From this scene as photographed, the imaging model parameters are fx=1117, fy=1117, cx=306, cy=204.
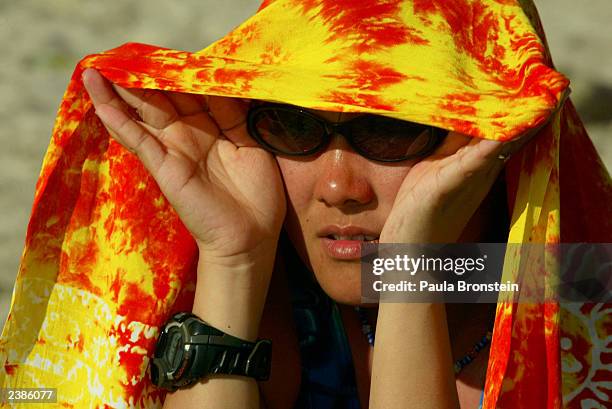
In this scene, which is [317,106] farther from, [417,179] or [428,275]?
[428,275]

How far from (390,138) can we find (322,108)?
0.16 meters

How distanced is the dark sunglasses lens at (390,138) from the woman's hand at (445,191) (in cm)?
3

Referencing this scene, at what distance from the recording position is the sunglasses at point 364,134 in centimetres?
220

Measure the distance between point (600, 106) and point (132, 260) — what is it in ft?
9.45

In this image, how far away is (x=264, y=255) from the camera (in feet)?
7.92

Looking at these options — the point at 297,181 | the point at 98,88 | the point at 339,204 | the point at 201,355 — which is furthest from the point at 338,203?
the point at 98,88

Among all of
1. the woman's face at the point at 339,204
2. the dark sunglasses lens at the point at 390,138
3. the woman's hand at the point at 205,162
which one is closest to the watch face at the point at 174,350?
the woman's hand at the point at 205,162

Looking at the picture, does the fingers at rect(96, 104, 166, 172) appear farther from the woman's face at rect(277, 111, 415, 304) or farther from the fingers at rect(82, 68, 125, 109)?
the woman's face at rect(277, 111, 415, 304)

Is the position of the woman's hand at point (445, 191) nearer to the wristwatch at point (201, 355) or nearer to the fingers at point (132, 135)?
the wristwatch at point (201, 355)

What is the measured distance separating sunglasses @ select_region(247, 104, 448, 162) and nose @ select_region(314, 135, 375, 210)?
2 cm

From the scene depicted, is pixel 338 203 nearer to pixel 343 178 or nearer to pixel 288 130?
pixel 343 178

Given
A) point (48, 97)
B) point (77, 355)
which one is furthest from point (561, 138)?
point (48, 97)

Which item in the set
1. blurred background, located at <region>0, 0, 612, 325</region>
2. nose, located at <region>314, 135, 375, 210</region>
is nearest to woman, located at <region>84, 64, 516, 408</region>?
nose, located at <region>314, 135, 375, 210</region>

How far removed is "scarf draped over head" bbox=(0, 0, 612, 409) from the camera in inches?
84.8
